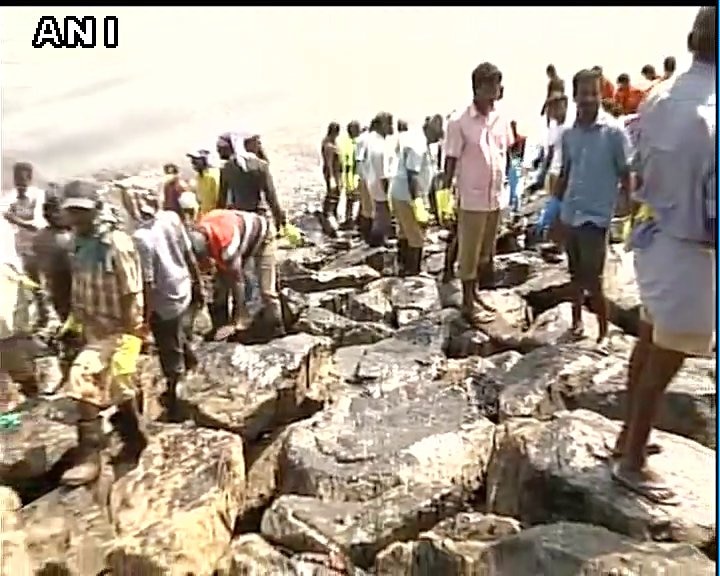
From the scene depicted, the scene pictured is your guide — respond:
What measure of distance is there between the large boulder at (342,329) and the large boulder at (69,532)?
4.09ft

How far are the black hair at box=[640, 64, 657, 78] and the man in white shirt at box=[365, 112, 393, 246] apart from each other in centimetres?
107

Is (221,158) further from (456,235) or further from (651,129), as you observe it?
(651,129)

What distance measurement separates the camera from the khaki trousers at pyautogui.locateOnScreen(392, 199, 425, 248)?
163 inches

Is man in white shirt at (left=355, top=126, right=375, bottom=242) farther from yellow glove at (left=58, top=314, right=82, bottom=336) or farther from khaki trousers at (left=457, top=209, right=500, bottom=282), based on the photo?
yellow glove at (left=58, top=314, right=82, bottom=336)

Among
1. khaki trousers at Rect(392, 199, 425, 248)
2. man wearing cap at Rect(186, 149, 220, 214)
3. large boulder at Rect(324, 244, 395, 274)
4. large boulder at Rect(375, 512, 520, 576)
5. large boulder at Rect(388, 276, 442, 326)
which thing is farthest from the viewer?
large boulder at Rect(324, 244, 395, 274)

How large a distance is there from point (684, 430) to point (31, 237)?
1573 millimetres

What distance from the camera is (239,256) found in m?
3.24

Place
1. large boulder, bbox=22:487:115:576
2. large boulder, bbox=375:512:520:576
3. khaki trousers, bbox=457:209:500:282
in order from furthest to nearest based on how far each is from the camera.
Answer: khaki trousers, bbox=457:209:500:282 → large boulder, bbox=22:487:115:576 → large boulder, bbox=375:512:520:576

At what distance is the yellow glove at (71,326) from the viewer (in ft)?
7.67

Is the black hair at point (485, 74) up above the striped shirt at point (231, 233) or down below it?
above

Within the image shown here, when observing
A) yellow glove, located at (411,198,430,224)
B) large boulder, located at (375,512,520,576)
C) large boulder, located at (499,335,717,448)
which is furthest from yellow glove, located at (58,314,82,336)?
yellow glove, located at (411,198,430,224)

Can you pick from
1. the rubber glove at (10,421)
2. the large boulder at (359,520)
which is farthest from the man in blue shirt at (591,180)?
the rubber glove at (10,421)

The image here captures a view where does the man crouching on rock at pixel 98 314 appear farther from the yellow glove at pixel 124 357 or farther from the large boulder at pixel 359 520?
the large boulder at pixel 359 520

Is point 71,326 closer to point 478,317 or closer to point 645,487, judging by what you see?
point 645,487
